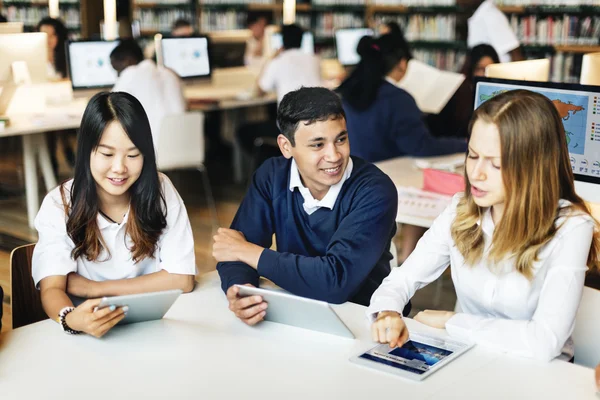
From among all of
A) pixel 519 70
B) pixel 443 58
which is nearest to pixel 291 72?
pixel 443 58

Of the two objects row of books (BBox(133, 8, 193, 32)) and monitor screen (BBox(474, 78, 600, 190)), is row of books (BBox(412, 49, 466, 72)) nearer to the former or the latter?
row of books (BBox(133, 8, 193, 32))

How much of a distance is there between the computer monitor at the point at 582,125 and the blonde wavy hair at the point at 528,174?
90cm

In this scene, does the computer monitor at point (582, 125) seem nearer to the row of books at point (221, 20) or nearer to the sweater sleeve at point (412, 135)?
the sweater sleeve at point (412, 135)

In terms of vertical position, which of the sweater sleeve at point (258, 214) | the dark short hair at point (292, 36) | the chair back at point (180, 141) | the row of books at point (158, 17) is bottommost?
the chair back at point (180, 141)

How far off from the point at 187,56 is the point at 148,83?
139 cm

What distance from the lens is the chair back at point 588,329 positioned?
1723 millimetres

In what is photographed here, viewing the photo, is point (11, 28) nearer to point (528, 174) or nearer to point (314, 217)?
point (314, 217)

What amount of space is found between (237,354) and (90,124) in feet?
2.32

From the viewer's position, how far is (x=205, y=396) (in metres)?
1.41

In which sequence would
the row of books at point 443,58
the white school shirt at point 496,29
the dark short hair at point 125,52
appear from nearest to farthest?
1. the dark short hair at point 125,52
2. the white school shirt at point 496,29
3. the row of books at point 443,58

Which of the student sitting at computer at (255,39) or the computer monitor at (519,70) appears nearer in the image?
the computer monitor at (519,70)

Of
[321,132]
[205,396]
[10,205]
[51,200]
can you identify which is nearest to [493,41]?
[10,205]

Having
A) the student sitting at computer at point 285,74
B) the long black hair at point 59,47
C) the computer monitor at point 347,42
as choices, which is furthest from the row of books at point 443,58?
the long black hair at point 59,47

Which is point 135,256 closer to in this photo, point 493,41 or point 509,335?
point 509,335
